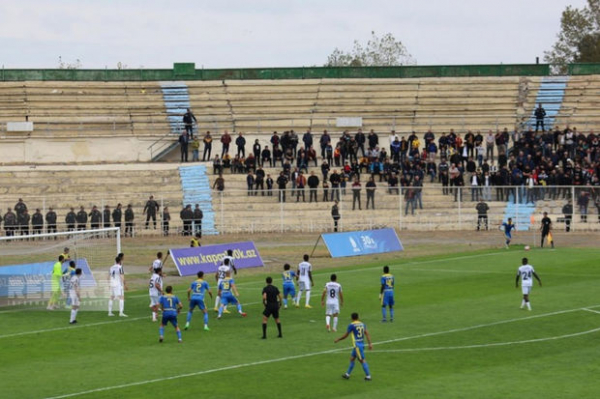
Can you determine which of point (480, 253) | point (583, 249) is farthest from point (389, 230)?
point (583, 249)

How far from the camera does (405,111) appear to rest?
3019 inches

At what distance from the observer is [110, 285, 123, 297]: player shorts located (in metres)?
36.5

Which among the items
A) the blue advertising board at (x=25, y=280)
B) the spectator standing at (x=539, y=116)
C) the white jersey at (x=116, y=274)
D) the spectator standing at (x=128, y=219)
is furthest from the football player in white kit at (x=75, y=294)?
the spectator standing at (x=539, y=116)

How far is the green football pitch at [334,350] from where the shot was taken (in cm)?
2547

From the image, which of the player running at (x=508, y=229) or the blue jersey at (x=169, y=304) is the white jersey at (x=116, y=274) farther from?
the player running at (x=508, y=229)

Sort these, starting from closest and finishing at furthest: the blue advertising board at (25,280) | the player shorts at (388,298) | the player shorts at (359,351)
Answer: the player shorts at (359,351) < the player shorts at (388,298) < the blue advertising board at (25,280)

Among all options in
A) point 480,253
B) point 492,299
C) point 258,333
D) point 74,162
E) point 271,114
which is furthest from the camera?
point 271,114

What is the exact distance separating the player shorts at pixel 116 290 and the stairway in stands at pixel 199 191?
24.1m

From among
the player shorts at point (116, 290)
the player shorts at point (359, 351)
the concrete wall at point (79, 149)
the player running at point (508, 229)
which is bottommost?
the player shorts at point (359, 351)

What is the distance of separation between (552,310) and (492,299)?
114 inches

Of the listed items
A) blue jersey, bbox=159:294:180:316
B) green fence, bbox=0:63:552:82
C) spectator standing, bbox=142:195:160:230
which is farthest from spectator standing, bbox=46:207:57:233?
blue jersey, bbox=159:294:180:316

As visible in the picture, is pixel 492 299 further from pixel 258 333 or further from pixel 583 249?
pixel 583 249

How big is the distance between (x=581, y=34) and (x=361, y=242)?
72.5m

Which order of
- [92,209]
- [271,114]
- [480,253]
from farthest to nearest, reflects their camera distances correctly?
[271,114]
[92,209]
[480,253]
